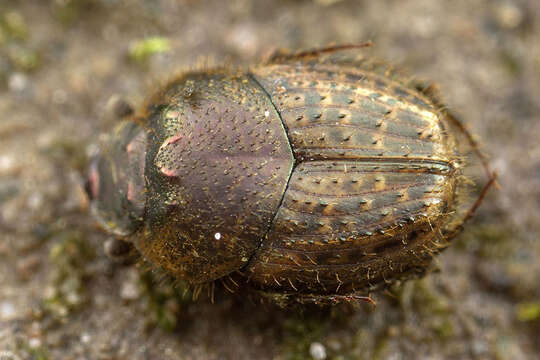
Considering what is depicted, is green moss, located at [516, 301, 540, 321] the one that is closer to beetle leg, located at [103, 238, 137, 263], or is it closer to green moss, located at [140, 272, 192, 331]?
green moss, located at [140, 272, 192, 331]

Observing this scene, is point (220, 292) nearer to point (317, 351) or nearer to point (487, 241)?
point (317, 351)

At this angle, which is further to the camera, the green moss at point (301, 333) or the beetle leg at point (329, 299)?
the green moss at point (301, 333)

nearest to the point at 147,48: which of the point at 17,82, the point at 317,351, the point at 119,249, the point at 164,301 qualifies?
the point at 17,82

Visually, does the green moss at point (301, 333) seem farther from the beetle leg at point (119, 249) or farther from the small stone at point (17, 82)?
the small stone at point (17, 82)

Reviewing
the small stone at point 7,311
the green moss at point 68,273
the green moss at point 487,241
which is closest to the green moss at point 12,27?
the green moss at point 68,273

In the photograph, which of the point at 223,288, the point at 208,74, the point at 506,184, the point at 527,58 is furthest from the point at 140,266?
the point at 527,58

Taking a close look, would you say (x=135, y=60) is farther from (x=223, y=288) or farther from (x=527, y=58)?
(x=527, y=58)
